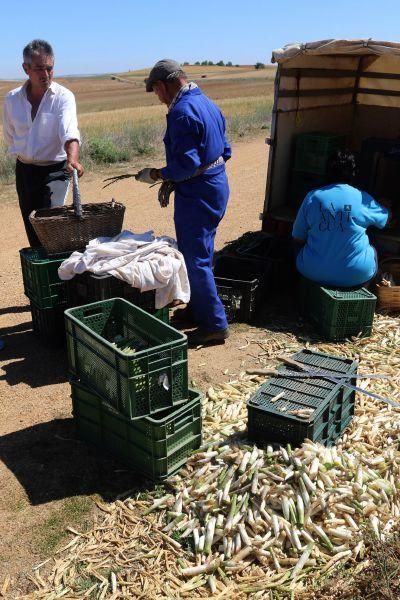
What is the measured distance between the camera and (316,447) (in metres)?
3.88

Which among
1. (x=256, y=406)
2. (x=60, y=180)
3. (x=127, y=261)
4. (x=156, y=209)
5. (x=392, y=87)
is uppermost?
(x=392, y=87)

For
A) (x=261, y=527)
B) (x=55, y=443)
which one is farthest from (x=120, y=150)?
(x=261, y=527)

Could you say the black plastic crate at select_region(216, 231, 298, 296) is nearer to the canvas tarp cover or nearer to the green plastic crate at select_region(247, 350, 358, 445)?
the canvas tarp cover

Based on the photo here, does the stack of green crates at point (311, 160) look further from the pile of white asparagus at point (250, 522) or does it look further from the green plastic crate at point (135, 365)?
the pile of white asparagus at point (250, 522)

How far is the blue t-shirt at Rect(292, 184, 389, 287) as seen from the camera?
6.16 metres

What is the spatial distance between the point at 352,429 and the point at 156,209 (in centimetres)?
776

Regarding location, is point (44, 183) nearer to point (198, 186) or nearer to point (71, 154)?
point (71, 154)

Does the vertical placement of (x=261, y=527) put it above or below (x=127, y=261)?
below

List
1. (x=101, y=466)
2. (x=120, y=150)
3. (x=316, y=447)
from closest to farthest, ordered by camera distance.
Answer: (x=316, y=447) < (x=101, y=466) < (x=120, y=150)

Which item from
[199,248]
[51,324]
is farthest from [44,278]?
[199,248]

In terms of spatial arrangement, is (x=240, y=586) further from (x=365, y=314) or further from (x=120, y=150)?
(x=120, y=150)

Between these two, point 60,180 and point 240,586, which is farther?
point 60,180

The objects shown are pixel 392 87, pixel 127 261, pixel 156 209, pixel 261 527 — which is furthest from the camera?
pixel 156 209

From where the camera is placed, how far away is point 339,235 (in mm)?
6176
